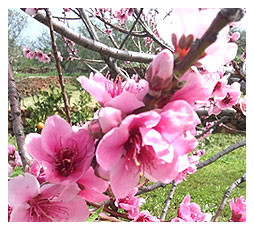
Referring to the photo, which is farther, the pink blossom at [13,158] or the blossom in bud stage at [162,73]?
the pink blossom at [13,158]

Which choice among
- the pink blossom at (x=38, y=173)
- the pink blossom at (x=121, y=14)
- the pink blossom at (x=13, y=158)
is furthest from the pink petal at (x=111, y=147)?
the pink blossom at (x=121, y=14)

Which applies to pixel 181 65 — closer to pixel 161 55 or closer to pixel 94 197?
pixel 161 55

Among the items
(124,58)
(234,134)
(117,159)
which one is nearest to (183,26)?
(117,159)

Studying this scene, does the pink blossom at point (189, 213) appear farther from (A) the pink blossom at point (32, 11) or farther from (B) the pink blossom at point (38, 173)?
(A) the pink blossom at point (32, 11)

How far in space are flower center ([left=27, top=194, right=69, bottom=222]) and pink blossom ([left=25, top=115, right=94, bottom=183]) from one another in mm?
36

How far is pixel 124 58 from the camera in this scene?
0.99m

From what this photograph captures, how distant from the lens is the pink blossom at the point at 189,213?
2.30ft

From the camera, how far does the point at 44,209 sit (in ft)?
1.20

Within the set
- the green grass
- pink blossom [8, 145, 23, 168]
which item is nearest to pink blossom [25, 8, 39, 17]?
pink blossom [8, 145, 23, 168]

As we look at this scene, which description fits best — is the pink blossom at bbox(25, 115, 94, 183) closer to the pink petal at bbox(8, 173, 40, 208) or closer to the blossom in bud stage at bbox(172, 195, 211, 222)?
the pink petal at bbox(8, 173, 40, 208)

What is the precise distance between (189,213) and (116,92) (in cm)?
46

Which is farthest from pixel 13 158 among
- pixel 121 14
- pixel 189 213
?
pixel 121 14
